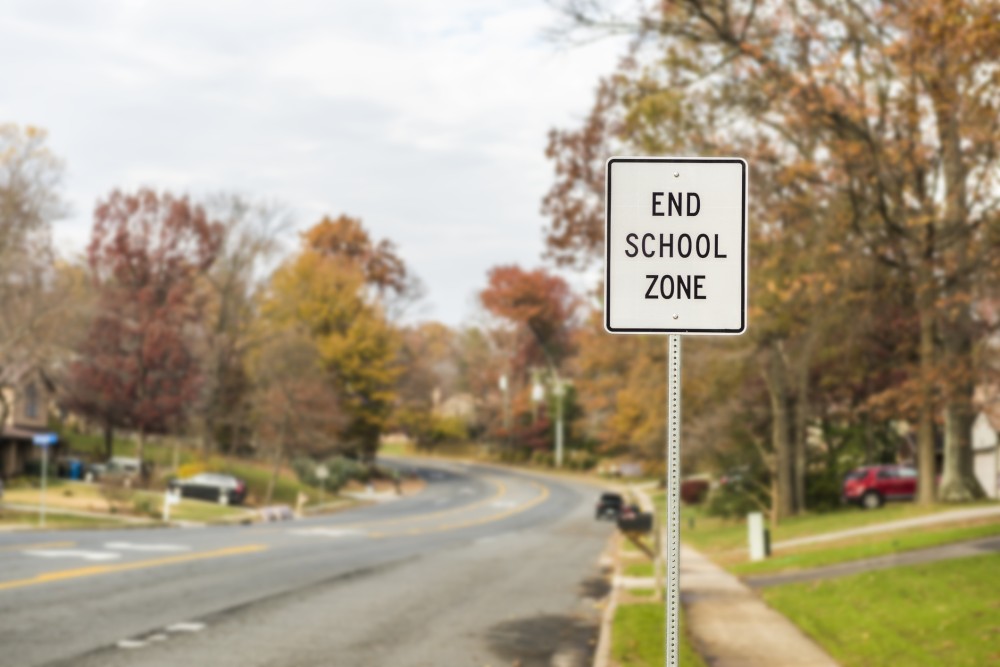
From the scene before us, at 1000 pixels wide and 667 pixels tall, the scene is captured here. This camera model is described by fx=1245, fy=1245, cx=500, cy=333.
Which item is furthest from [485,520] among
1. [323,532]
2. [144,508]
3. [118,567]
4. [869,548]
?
[118,567]

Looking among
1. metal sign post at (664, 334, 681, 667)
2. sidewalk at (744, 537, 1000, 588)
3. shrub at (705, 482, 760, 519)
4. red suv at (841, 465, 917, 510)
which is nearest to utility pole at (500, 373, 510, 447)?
shrub at (705, 482, 760, 519)

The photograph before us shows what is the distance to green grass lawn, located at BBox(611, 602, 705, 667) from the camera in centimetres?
→ 1207

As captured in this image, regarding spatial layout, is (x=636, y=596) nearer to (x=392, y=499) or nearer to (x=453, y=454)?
(x=392, y=499)

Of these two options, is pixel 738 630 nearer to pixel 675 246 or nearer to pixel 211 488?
pixel 675 246

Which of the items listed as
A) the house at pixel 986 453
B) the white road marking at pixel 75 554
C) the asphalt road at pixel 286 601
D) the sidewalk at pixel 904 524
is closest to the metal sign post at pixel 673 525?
the asphalt road at pixel 286 601

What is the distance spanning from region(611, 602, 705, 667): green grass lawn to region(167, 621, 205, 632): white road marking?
455 cm

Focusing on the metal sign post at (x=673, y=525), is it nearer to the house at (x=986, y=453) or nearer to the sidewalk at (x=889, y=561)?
the sidewalk at (x=889, y=561)

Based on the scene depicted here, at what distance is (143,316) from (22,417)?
26.1 ft

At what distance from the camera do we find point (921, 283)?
2656 centimetres

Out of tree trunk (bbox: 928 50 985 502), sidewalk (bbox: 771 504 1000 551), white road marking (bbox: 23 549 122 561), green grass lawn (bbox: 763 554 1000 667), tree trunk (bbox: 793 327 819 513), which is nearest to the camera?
green grass lawn (bbox: 763 554 1000 667)

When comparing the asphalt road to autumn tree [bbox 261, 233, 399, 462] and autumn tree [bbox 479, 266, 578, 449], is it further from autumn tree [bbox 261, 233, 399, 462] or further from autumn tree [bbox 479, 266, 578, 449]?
autumn tree [bbox 479, 266, 578, 449]

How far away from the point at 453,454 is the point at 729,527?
81.1 metres

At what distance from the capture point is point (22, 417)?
6412cm

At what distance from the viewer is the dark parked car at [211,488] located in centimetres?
5547
